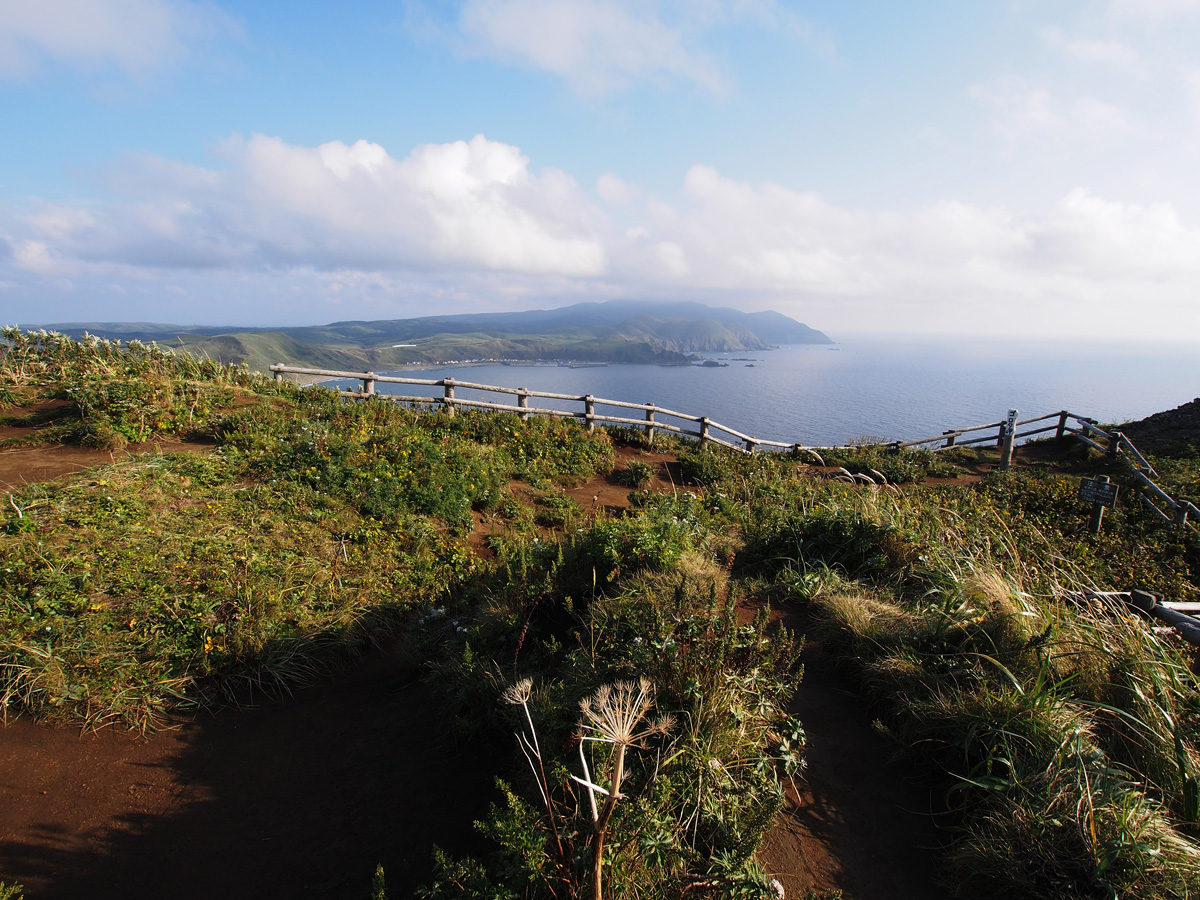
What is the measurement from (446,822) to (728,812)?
1751 mm

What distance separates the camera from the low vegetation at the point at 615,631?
2.52 m

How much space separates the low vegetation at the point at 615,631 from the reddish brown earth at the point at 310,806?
0.21 m

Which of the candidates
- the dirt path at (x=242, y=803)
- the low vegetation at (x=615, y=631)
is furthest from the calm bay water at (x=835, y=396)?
the dirt path at (x=242, y=803)

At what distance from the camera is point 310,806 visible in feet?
12.0

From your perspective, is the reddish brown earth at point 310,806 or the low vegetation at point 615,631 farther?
the reddish brown earth at point 310,806

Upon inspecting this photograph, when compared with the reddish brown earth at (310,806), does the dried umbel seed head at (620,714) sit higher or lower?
higher

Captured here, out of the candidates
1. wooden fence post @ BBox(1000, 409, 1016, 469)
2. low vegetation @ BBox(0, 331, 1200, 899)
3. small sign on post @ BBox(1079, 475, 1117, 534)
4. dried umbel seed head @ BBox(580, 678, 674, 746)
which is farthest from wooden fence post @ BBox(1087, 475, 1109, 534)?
dried umbel seed head @ BBox(580, 678, 674, 746)

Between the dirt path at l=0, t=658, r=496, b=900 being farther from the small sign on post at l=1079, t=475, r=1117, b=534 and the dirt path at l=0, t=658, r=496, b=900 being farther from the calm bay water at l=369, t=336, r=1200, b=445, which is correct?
the calm bay water at l=369, t=336, r=1200, b=445

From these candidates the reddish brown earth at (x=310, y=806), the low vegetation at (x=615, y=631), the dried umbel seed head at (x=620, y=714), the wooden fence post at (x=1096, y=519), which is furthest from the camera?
the wooden fence post at (x=1096, y=519)

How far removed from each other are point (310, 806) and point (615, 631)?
2.32m

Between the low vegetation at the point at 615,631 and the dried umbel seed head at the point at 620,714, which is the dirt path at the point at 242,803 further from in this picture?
the dried umbel seed head at the point at 620,714

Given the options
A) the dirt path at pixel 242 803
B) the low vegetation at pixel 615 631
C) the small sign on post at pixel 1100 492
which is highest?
the small sign on post at pixel 1100 492

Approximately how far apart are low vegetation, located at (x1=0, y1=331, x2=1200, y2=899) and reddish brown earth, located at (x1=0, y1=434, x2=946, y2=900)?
0.70 ft

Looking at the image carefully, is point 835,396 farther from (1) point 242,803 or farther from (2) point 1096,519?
(1) point 242,803
